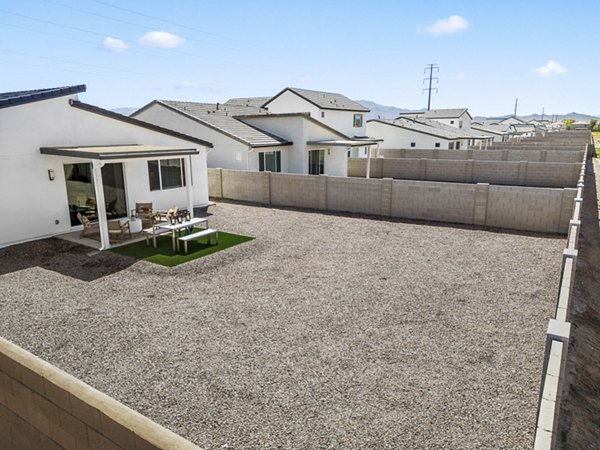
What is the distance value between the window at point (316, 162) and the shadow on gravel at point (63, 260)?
17152mm

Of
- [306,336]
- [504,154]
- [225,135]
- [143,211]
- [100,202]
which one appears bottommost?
[306,336]

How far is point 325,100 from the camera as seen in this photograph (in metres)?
36.3

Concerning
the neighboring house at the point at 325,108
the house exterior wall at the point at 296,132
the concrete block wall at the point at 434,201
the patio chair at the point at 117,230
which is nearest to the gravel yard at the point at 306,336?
the patio chair at the point at 117,230

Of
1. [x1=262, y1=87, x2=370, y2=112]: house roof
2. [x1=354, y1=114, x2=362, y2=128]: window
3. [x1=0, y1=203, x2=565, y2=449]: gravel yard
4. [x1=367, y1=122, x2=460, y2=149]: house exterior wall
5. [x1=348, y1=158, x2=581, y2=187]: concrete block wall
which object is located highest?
[x1=262, y1=87, x2=370, y2=112]: house roof

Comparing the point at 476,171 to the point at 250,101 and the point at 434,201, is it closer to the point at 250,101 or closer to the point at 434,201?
the point at 434,201

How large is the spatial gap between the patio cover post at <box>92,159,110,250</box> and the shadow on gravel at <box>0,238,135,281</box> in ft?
1.71

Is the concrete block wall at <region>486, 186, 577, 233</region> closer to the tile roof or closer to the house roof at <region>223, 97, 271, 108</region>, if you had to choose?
the tile roof

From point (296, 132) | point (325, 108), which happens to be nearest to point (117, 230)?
point (296, 132)

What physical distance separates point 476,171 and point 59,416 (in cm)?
2982

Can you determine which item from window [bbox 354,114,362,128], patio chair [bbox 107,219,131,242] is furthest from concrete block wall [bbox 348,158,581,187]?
patio chair [bbox 107,219,131,242]

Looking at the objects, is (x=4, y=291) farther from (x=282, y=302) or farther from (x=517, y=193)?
(x=517, y=193)

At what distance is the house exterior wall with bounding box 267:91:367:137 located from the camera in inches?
1345

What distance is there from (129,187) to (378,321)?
435 inches

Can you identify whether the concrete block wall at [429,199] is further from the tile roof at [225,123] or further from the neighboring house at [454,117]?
the neighboring house at [454,117]
